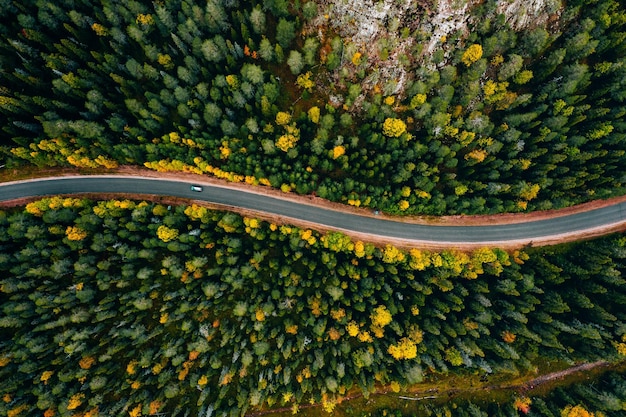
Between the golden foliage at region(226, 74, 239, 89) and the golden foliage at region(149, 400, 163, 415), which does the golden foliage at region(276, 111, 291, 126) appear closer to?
the golden foliage at region(226, 74, 239, 89)

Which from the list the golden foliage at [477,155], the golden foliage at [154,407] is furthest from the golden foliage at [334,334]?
the golden foliage at [477,155]

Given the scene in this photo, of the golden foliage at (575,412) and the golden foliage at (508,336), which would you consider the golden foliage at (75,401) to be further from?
the golden foliage at (575,412)

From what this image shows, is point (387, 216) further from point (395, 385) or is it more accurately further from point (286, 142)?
point (395, 385)

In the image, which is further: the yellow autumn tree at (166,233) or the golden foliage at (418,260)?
the golden foliage at (418,260)

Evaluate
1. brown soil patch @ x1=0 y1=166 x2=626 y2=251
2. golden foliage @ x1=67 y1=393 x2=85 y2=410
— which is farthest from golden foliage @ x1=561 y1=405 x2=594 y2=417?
golden foliage @ x1=67 y1=393 x2=85 y2=410

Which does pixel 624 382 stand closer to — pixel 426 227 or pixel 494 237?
pixel 494 237

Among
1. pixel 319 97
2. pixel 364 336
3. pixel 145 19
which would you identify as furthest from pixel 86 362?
pixel 319 97
